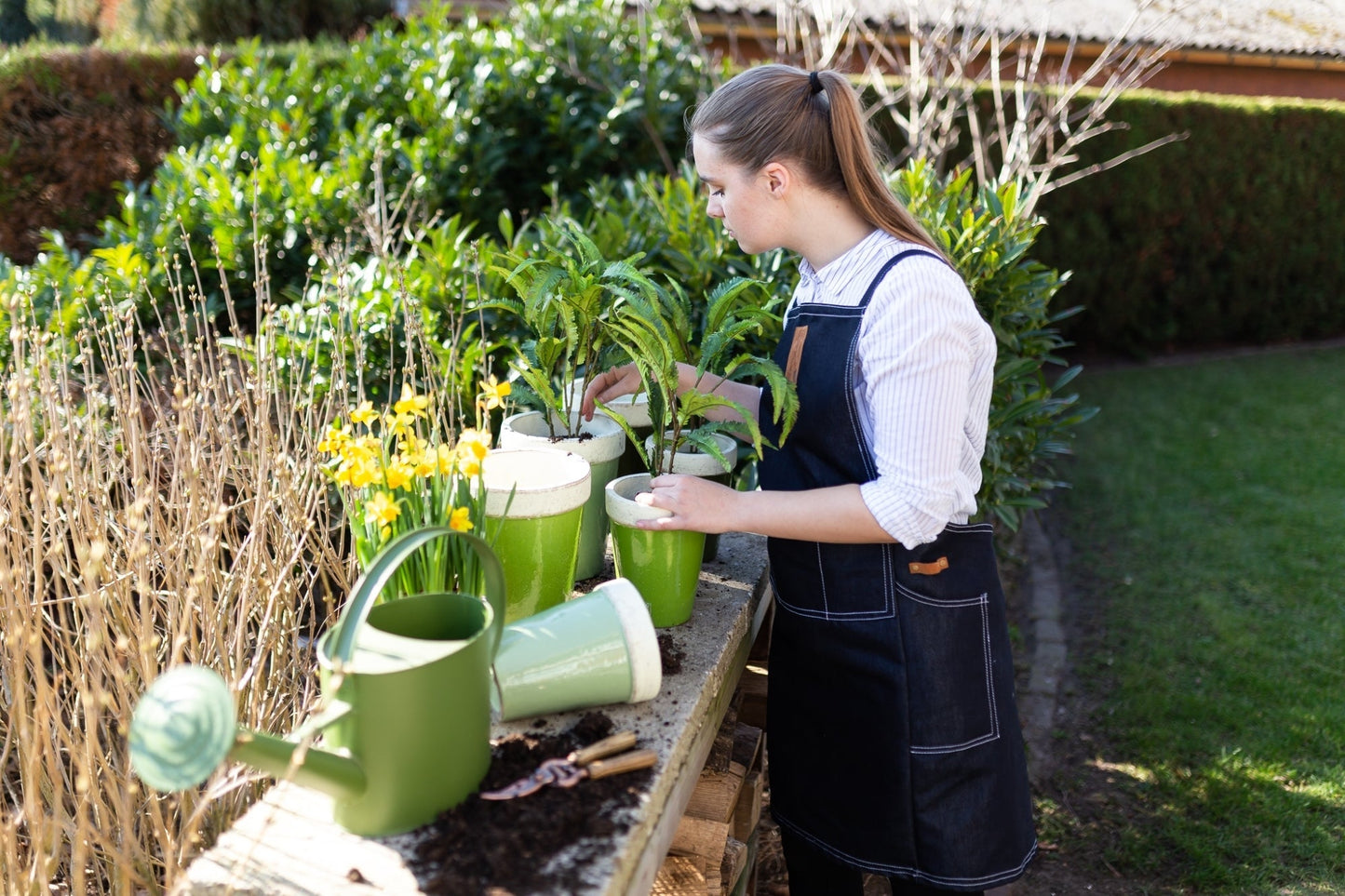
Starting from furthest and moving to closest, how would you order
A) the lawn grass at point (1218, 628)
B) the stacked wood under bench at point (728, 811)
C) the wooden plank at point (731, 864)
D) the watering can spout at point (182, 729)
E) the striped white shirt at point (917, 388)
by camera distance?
the lawn grass at point (1218, 628) < the wooden plank at point (731, 864) < the stacked wood under bench at point (728, 811) < the striped white shirt at point (917, 388) < the watering can spout at point (182, 729)

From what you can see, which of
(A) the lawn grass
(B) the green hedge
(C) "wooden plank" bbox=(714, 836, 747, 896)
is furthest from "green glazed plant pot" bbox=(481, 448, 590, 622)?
(B) the green hedge

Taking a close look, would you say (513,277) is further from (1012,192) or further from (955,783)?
(1012,192)

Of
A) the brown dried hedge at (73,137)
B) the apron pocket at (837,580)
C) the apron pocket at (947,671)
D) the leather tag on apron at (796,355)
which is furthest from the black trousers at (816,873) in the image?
the brown dried hedge at (73,137)

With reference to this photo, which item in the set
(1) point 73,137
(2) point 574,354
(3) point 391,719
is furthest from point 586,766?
(1) point 73,137

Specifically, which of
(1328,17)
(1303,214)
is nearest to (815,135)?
(1303,214)

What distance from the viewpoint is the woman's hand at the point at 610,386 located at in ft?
6.07

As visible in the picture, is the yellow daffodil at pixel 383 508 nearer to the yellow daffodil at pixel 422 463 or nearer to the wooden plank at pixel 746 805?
the yellow daffodil at pixel 422 463

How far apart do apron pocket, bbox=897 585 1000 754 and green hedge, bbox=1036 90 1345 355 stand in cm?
595

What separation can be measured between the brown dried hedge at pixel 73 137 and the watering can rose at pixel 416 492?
221 inches

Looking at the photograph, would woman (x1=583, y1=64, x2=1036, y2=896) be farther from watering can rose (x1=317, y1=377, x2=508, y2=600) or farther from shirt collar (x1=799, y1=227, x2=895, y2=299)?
watering can rose (x1=317, y1=377, x2=508, y2=600)

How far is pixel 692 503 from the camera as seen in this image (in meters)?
1.61

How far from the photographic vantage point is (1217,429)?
6238 mm

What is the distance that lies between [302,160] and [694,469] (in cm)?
290

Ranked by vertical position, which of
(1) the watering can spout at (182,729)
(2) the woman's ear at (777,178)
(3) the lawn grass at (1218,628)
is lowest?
(3) the lawn grass at (1218,628)
